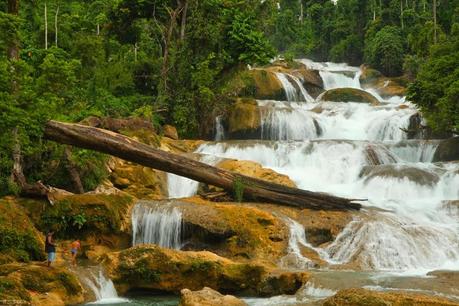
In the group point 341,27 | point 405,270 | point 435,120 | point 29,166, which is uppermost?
point 341,27

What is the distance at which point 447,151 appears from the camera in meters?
24.5

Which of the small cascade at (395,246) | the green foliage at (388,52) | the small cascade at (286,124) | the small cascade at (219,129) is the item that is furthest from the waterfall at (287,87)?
the small cascade at (395,246)

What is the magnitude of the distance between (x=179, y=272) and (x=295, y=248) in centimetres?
414

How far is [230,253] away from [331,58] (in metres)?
45.3

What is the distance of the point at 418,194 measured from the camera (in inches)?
791

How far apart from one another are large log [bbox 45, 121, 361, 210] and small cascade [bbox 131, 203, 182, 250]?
1504 millimetres

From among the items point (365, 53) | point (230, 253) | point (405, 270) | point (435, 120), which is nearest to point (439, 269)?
point (405, 270)

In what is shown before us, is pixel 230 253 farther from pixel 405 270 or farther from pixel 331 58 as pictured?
pixel 331 58

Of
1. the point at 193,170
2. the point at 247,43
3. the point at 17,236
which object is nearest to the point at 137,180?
the point at 193,170

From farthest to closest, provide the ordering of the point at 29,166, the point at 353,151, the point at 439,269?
1. the point at 353,151
2. the point at 29,166
3. the point at 439,269

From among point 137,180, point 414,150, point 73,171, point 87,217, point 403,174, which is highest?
point 414,150

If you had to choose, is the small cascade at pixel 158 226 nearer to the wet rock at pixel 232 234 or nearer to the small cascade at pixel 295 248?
the wet rock at pixel 232 234

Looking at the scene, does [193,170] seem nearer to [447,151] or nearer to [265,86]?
[447,151]

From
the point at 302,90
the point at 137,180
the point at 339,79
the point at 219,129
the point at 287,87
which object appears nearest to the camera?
the point at 137,180
